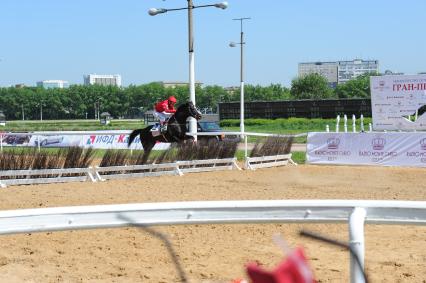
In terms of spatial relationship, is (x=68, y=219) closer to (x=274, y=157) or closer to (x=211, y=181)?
(x=211, y=181)

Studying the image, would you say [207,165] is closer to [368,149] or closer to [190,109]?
[190,109]

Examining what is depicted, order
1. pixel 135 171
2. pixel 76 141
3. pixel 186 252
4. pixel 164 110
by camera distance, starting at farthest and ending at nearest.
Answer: pixel 76 141 → pixel 164 110 → pixel 135 171 → pixel 186 252

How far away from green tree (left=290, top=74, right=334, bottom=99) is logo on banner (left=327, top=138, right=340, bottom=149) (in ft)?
273

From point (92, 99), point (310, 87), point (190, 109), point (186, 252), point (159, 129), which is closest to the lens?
point (186, 252)

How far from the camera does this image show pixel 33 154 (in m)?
15.3

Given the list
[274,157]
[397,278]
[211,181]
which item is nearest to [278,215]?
[397,278]

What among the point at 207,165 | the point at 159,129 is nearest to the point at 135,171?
the point at 159,129

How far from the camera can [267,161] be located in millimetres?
20219

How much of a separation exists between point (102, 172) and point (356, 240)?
13.5 meters

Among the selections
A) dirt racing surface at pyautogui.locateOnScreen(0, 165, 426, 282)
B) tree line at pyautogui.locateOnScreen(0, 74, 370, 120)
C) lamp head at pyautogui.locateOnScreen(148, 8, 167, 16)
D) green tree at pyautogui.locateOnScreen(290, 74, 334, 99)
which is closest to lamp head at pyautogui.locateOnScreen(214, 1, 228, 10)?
lamp head at pyautogui.locateOnScreen(148, 8, 167, 16)

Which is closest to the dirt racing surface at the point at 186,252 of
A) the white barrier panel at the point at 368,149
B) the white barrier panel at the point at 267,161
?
the white barrier panel at the point at 267,161

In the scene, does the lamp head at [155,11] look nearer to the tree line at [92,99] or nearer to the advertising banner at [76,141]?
the advertising banner at [76,141]

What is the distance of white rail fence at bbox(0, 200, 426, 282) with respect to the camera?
3.37 metres

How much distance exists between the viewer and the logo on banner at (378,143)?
19547 mm
